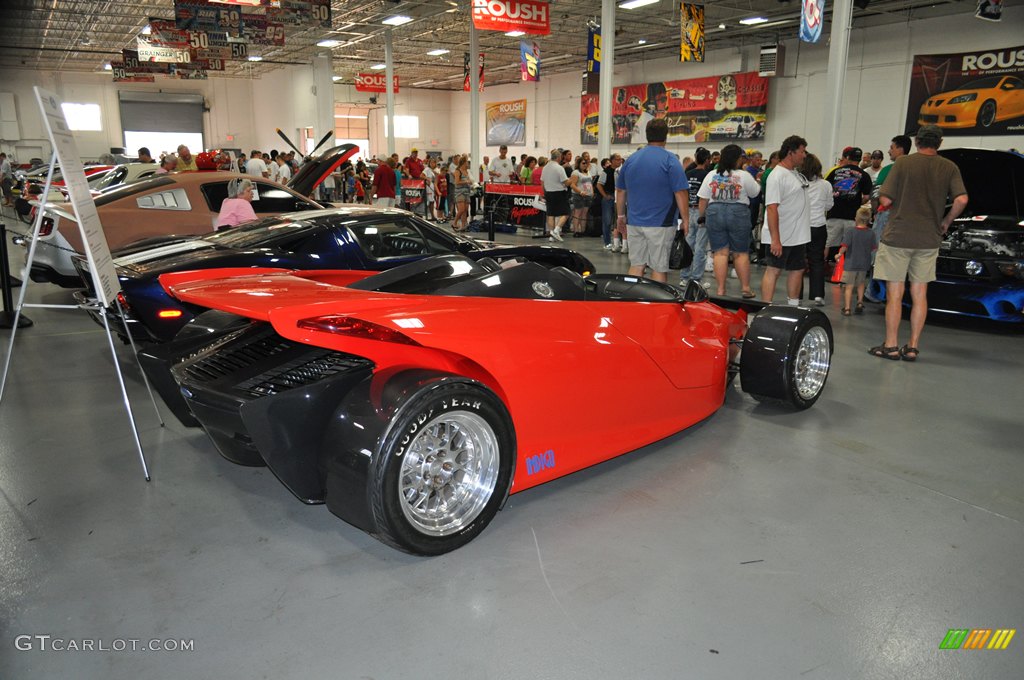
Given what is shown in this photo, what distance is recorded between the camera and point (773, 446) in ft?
12.4

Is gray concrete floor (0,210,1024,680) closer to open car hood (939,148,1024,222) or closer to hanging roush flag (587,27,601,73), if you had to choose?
open car hood (939,148,1024,222)

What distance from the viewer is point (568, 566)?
260 centimetres

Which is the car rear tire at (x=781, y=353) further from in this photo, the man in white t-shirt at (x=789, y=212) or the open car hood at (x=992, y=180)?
the open car hood at (x=992, y=180)

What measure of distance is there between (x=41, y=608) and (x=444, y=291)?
1.77 meters

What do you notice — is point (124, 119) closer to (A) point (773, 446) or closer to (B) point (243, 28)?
(B) point (243, 28)

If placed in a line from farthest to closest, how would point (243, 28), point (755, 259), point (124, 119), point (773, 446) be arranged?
point (124, 119) < point (243, 28) < point (755, 259) < point (773, 446)

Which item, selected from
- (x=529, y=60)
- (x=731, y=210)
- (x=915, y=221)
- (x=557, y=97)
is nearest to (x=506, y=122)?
(x=557, y=97)

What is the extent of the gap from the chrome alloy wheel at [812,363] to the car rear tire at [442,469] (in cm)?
231

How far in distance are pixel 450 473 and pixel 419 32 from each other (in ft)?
76.8

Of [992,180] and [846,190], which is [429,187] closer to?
[846,190]

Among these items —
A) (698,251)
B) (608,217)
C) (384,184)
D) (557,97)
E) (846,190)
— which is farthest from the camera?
(557,97)

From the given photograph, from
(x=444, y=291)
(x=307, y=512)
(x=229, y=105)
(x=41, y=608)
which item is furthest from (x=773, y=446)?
(x=229, y=105)

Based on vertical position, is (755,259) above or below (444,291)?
below

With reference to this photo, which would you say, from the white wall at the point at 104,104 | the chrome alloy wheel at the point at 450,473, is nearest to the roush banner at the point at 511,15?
the chrome alloy wheel at the point at 450,473
